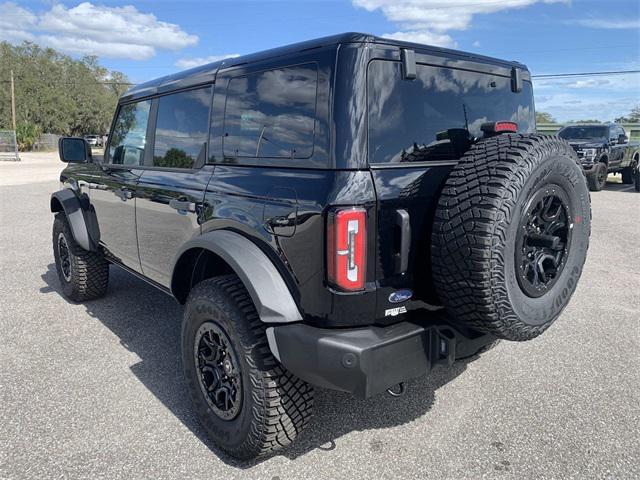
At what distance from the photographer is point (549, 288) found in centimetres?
239

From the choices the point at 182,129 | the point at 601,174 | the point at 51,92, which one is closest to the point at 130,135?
the point at 182,129

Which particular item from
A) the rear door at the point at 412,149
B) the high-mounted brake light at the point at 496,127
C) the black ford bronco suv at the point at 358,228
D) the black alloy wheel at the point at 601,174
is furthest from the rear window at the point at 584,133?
the rear door at the point at 412,149

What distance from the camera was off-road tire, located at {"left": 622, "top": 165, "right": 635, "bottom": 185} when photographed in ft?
52.0

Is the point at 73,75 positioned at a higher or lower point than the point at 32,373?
higher

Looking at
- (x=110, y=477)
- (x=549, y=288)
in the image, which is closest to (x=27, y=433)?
(x=110, y=477)

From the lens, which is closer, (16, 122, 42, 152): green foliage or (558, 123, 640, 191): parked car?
(558, 123, 640, 191): parked car

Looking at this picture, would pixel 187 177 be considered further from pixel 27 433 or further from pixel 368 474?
pixel 368 474

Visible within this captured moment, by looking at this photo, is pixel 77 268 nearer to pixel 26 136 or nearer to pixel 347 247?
pixel 347 247

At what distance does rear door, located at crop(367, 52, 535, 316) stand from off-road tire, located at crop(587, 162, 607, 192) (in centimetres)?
1292

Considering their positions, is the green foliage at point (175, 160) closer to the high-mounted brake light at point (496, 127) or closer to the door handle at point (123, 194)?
the door handle at point (123, 194)

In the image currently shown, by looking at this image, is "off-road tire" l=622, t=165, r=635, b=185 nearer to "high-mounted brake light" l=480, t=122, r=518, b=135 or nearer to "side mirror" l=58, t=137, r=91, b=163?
"high-mounted brake light" l=480, t=122, r=518, b=135

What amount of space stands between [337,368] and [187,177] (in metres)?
1.53

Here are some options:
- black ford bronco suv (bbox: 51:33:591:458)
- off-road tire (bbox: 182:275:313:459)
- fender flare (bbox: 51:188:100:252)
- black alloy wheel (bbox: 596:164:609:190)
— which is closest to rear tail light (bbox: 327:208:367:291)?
black ford bronco suv (bbox: 51:33:591:458)

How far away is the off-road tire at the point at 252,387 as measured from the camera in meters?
2.29
